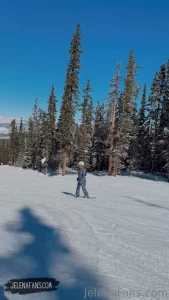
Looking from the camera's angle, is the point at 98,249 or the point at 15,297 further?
the point at 98,249

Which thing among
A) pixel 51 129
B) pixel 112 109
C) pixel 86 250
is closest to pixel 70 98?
pixel 112 109

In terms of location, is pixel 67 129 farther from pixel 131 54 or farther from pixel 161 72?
pixel 161 72

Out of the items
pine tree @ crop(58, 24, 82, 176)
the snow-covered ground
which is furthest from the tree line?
the snow-covered ground

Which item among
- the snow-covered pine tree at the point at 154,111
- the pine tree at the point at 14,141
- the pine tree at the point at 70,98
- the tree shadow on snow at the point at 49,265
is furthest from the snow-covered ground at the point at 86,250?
the pine tree at the point at 14,141

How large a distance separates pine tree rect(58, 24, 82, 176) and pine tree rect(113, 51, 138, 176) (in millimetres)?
5644

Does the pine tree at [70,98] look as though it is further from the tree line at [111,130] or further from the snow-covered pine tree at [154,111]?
the snow-covered pine tree at [154,111]

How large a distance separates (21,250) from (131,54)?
1273 inches

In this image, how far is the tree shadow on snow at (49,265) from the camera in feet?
15.0

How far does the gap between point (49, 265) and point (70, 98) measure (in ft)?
88.9

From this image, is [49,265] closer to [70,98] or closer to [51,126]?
[70,98]

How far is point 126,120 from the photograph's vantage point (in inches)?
1266

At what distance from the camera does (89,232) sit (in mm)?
8227

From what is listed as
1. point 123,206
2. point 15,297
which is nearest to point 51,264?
point 15,297

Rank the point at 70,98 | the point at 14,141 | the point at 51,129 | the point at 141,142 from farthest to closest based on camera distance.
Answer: the point at 14,141
the point at 51,129
the point at 141,142
the point at 70,98
